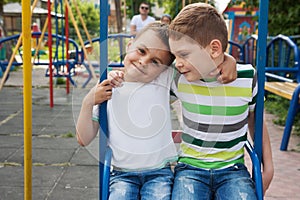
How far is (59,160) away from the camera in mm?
3578

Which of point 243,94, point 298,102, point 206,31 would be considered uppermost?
point 206,31

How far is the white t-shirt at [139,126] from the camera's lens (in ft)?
6.02

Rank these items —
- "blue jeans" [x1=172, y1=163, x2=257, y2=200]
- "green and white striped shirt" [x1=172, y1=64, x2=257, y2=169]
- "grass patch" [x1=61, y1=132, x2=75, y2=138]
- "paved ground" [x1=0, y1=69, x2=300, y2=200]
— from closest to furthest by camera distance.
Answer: "blue jeans" [x1=172, y1=163, x2=257, y2=200] → "green and white striped shirt" [x1=172, y1=64, x2=257, y2=169] → "paved ground" [x1=0, y1=69, x2=300, y2=200] → "grass patch" [x1=61, y1=132, x2=75, y2=138]

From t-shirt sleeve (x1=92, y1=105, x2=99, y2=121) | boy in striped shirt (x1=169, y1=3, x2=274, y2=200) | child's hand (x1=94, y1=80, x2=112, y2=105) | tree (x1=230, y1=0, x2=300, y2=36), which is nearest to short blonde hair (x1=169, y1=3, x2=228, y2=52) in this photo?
boy in striped shirt (x1=169, y1=3, x2=274, y2=200)

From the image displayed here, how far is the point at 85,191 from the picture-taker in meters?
2.91

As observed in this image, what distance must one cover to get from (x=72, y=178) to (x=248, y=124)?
160cm

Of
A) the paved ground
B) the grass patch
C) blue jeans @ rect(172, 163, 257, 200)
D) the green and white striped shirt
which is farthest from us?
the grass patch

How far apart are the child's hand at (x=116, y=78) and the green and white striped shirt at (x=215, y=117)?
0.25 meters

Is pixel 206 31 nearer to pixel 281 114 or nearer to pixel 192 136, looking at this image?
pixel 192 136

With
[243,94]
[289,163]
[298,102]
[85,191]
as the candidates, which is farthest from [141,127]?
[298,102]

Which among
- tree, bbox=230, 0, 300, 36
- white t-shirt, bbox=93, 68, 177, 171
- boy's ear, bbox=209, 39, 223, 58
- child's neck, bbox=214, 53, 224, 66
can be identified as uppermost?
tree, bbox=230, 0, 300, 36

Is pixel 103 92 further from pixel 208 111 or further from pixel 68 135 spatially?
pixel 68 135

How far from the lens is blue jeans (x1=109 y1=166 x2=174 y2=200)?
5.72ft

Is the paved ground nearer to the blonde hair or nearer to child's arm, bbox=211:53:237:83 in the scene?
the blonde hair
